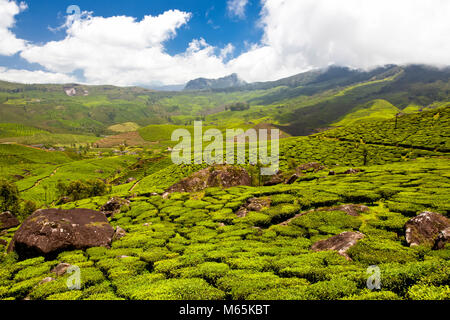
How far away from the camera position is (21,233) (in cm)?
2441

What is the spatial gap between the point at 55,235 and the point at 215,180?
36096 millimetres

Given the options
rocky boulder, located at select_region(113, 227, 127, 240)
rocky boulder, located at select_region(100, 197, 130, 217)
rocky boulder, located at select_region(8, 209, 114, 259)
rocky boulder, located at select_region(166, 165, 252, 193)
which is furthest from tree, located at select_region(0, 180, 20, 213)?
rocky boulder, located at select_region(113, 227, 127, 240)

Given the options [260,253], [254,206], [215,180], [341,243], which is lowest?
[260,253]

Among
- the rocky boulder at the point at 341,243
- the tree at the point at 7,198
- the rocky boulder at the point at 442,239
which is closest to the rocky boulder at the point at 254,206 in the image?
the rocky boulder at the point at 341,243

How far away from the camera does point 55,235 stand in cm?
2381

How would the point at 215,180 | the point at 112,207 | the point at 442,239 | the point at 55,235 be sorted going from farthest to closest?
the point at 215,180 < the point at 112,207 < the point at 55,235 < the point at 442,239

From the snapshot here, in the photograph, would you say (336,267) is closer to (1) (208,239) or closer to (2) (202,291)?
(2) (202,291)

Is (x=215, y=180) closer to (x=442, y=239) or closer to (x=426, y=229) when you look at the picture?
(x=426, y=229)

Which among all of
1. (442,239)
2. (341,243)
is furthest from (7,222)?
(442,239)

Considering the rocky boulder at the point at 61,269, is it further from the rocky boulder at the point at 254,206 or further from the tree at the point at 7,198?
the tree at the point at 7,198

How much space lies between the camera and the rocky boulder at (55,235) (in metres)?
23.3

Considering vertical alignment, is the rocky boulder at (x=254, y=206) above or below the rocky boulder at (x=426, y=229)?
below

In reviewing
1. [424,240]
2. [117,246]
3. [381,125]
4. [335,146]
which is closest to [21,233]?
[117,246]

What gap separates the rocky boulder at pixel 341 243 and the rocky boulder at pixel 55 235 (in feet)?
79.7
